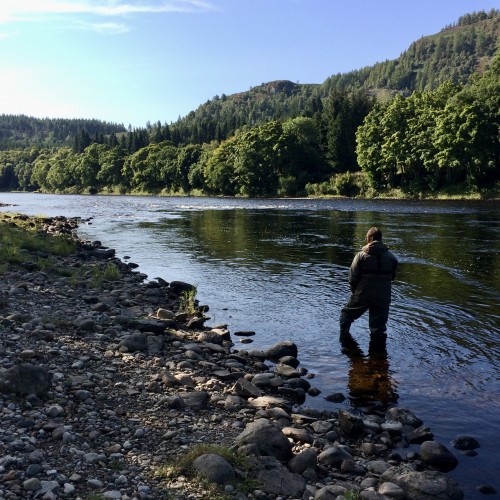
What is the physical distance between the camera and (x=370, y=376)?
11.7 m

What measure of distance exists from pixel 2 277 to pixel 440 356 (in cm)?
1433

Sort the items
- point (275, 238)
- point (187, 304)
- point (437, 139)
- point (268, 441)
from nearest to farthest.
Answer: point (268, 441)
point (187, 304)
point (275, 238)
point (437, 139)

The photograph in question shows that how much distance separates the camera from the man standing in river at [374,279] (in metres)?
13.3

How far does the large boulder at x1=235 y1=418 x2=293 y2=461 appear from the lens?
734 centimetres

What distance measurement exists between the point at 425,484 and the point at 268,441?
2.15 m

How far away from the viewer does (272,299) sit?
18875 mm

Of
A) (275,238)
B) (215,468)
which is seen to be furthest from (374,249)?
(275,238)

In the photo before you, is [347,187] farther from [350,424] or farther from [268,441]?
[268,441]

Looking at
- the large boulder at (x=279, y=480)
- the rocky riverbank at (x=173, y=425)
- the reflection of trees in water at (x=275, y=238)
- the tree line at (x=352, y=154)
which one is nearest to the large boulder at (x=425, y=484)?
the rocky riverbank at (x=173, y=425)

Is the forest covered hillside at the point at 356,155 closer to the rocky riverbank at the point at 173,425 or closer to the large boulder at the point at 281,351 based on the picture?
the large boulder at the point at 281,351

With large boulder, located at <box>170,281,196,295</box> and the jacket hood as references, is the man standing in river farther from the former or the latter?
large boulder, located at <box>170,281,196,295</box>

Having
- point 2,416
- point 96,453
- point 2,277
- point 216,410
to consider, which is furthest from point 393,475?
point 2,277

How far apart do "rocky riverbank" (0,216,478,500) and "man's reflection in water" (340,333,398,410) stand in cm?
79

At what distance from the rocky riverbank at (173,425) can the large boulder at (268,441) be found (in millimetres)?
23
